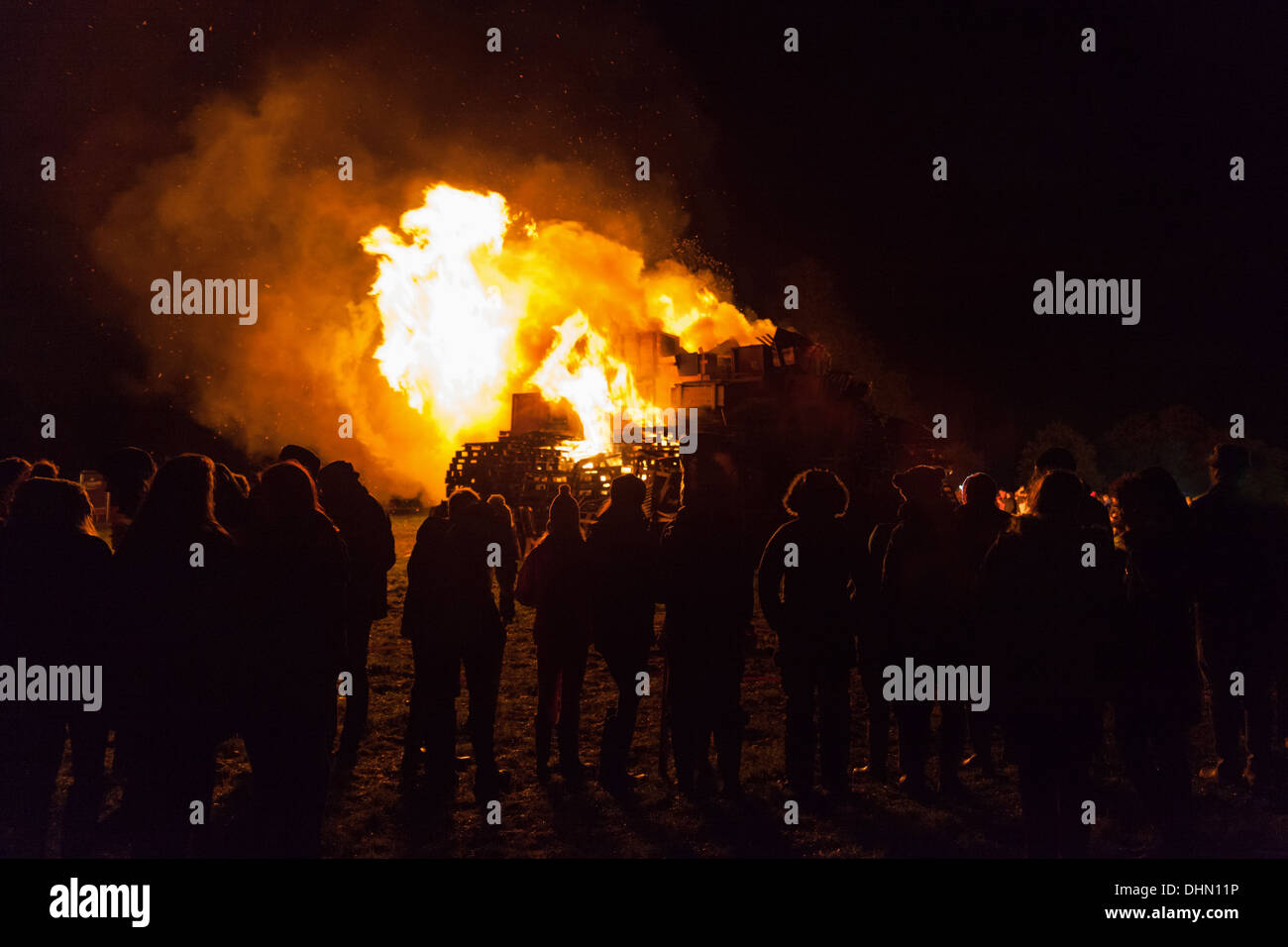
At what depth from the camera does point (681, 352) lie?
27281 millimetres

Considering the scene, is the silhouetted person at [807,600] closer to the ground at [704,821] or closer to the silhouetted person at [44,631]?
the ground at [704,821]

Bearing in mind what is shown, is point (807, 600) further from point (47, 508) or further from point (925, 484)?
point (47, 508)

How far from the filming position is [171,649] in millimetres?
3994

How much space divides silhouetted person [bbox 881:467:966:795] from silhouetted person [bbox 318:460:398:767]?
4.13m

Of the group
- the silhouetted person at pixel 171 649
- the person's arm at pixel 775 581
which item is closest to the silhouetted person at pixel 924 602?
the person's arm at pixel 775 581

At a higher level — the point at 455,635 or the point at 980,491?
the point at 980,491

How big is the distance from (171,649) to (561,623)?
2927 mm

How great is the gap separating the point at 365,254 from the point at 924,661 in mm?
28658

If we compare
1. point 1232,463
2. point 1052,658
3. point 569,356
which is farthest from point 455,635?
point 569,356

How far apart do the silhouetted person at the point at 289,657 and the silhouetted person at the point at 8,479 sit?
296cm

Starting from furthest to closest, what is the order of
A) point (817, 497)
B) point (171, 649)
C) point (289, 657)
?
point (817, 497) < point (289, 657) < point (171, 649)

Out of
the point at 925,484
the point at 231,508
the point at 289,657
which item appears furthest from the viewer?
the point at 925,484

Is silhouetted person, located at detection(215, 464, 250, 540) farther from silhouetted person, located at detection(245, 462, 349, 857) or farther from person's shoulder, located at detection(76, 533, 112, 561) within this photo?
silhouetted person, located at detection(245, 462, 349, 857)
